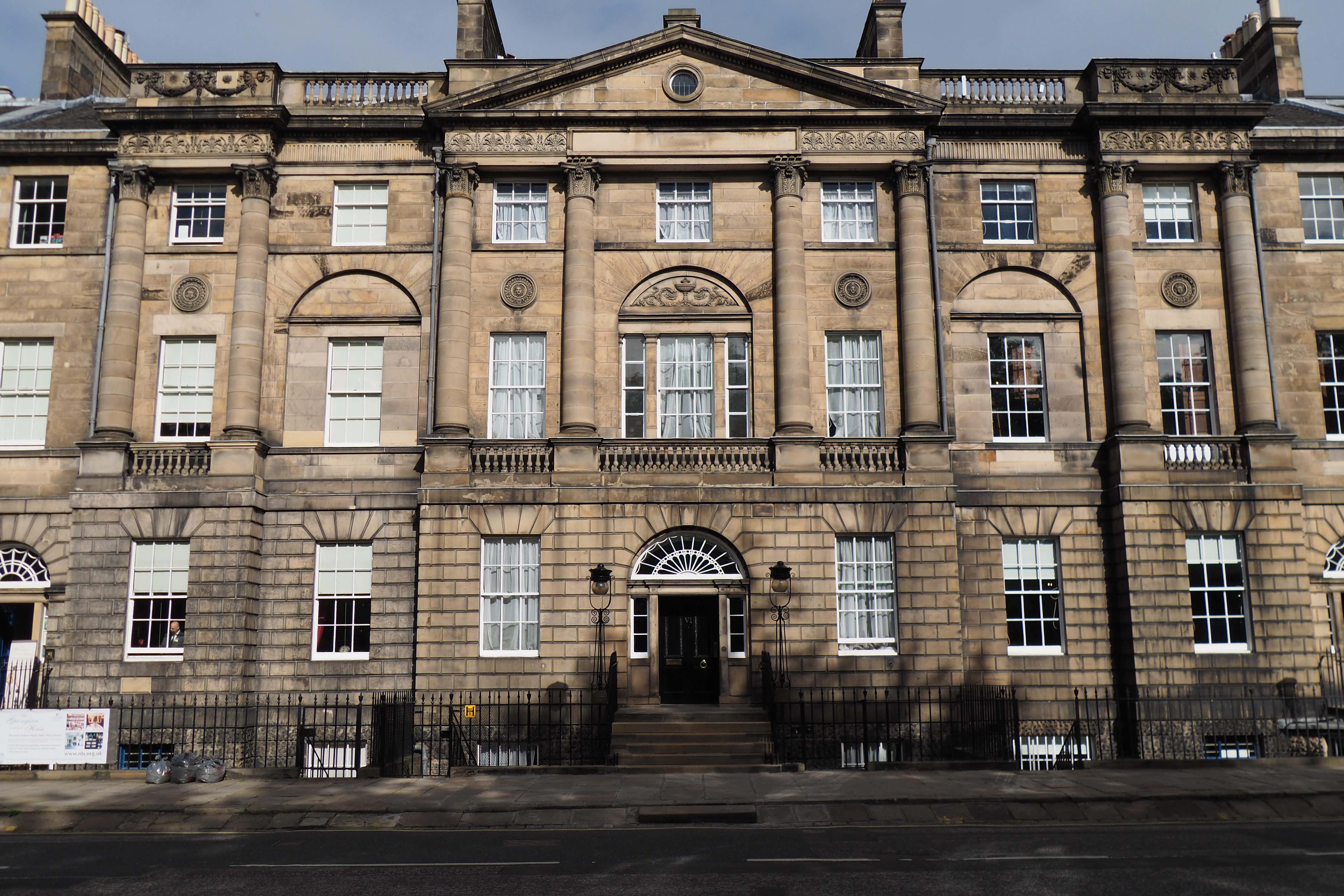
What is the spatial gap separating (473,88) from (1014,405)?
1441 centimetres

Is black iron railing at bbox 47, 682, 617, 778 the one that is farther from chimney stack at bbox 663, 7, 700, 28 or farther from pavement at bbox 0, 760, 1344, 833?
chimney stack at bbox 663, 7, 700, 28

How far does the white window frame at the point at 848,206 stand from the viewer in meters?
25.0

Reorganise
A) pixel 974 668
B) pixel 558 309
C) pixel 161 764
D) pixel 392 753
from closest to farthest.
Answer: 1. pixel 161 764
2. pixel 392 753
3. pixel 974 668
4. pixel 558 309

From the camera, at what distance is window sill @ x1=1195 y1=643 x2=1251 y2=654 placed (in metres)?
22.8

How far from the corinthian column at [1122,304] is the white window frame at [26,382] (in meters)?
24.2

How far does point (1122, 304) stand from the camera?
2420cm

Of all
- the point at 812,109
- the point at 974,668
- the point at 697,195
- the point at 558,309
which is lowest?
the point at 974,668

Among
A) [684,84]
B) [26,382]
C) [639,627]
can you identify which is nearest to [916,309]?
[684,84]

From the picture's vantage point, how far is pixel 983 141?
82.8 feet

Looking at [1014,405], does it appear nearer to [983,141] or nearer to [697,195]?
[983,141]

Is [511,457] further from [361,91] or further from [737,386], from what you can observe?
[361,91]

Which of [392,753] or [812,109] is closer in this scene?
[392,753]

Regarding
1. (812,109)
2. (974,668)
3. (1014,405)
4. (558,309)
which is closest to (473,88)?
(558,309)

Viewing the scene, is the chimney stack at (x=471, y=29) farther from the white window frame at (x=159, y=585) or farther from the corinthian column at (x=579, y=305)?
the white window frame at (x=159, y=585)
